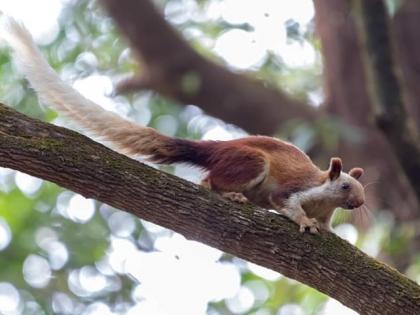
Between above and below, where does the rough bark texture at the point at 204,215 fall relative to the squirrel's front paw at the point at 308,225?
below

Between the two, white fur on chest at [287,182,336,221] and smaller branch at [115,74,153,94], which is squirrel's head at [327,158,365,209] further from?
smaller branch at [115,74,153,94]

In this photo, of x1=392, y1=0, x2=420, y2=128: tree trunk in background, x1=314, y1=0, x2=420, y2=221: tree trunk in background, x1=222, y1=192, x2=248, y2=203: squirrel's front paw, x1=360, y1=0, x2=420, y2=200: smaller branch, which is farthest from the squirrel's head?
x1=392, y1=0, x2=420, y2=128: tree trunk in background

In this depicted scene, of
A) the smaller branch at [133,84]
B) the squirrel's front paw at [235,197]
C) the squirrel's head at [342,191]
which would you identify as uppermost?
the smaller branch at [133,84]

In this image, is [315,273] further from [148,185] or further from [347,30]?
[347,30]

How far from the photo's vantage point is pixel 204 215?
3.68 metres

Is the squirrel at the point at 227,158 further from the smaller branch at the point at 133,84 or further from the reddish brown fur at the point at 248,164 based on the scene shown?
the smaller branch at the point at 133,84

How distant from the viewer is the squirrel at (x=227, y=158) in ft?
13.2

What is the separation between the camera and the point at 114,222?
8.59 metres

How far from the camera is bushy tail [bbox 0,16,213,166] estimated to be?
13.1 feet

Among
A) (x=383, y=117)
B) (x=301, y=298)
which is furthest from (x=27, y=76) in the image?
(x=301, y=298)

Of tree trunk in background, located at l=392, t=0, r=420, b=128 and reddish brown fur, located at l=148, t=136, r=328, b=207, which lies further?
tree trunk in background, located at l=392, t=0, r=420, b=128

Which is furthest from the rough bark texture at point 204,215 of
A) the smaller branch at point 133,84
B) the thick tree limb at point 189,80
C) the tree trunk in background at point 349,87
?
the smaller branch at point 133,84

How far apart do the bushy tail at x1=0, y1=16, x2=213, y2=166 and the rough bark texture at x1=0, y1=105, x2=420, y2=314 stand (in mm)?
445

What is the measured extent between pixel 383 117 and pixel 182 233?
2195 mm
